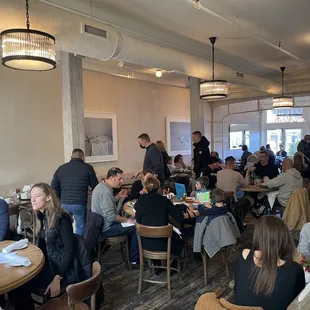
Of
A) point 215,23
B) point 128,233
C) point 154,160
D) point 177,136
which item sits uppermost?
point 215,23

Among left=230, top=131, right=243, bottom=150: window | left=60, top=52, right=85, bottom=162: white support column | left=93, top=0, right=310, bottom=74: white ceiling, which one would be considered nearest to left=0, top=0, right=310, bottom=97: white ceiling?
left=93, top=0, right=310, bottom=74: white ceiling

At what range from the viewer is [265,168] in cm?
642

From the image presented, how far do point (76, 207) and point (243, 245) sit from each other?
A: 243 centimetres

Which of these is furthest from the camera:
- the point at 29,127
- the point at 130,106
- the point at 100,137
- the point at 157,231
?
→ the point at 130,106

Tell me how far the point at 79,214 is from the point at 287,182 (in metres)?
3.12

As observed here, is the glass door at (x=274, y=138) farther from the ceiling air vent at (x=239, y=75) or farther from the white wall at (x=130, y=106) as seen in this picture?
the ceiling air vent at (x=239, y=75)

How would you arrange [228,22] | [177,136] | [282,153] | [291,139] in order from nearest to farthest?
[228,22] → [177,136] → [282,153] → [291,139]

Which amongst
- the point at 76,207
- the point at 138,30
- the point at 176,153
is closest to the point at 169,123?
the point at 176,153

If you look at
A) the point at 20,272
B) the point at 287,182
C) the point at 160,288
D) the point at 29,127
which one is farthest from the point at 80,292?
the point at 29,127

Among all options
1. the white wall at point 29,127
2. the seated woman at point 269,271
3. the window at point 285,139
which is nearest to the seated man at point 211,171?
the white wall at point 29,127

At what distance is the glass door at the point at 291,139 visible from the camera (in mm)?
13227

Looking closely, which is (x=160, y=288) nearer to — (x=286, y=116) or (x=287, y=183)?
(x=287, y=183)

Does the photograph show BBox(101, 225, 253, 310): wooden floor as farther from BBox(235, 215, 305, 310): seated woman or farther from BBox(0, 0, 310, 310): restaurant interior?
BBox(235, 215, 305, 310): seated woman

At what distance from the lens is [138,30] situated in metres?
4.73
